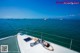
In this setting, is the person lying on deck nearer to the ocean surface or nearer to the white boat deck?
the white boat deck

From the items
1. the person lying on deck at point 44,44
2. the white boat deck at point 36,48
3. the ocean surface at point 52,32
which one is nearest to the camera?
the white boat deck at point 36,48

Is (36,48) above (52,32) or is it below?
above

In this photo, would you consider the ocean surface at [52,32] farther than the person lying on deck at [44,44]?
Yes

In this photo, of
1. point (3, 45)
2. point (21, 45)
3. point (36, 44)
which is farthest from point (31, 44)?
point (3, 45)

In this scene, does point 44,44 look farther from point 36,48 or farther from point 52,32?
point 52,32

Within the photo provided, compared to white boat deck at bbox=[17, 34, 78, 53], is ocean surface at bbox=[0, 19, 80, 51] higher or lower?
lower

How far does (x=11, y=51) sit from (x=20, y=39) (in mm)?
478

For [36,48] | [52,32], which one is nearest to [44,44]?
[36,48]

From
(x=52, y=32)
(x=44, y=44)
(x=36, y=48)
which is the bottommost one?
(x=52, y=32)

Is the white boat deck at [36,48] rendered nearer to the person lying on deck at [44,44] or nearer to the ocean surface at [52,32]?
the person lying on deck at [44,44]

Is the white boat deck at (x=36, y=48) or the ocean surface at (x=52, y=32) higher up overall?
the white boat deck at (x=36, y=48)

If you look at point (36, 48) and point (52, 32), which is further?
point (52, 32)

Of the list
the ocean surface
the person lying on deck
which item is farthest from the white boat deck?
the ocean surface

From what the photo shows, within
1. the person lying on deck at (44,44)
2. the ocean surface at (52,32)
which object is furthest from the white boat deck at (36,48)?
the ocean surface at (52,32)
